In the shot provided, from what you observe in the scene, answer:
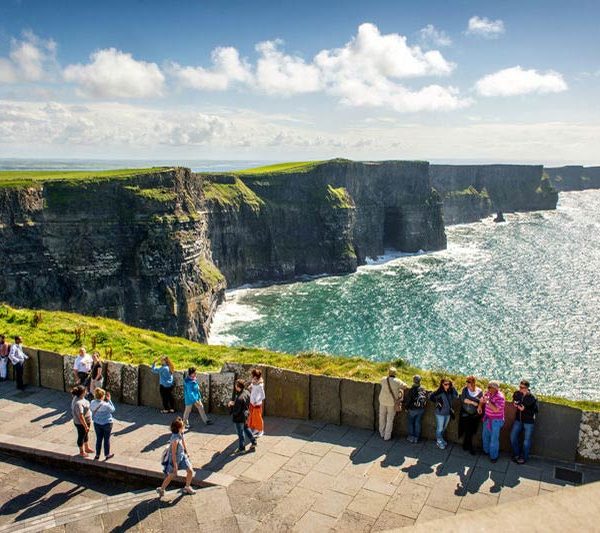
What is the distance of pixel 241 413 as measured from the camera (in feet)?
48.0

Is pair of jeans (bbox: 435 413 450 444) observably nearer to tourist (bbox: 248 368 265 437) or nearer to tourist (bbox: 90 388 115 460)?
tourist (bbox: 248 368 265 437)

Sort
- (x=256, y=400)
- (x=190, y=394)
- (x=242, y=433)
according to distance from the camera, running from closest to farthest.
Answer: (x=242, y=433), (x=256, y=400), (x=190, y=394)

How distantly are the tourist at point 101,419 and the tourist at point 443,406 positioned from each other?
350 inches

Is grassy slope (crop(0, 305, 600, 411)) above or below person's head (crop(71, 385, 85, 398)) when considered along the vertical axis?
below

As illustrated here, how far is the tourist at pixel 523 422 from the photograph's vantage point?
14094 mm

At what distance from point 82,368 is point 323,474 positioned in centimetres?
934

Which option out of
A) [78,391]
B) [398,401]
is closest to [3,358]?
[78,391]

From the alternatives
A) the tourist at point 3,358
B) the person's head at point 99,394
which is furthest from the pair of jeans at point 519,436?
the tourist at point 3,358

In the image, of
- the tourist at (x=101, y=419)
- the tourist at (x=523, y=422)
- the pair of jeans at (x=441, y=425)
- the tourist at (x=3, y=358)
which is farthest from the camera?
the tourist at (x=3, y=358)

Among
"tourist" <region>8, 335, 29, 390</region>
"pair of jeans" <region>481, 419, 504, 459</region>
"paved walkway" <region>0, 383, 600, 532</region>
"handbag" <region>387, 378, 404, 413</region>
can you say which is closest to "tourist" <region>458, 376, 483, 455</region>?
"pair of jeans" <region>481, 419, 504, 459</region>

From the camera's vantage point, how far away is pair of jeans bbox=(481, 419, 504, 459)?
14242 mm

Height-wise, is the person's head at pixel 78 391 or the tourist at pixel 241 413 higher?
the person's head at pixel 78 391

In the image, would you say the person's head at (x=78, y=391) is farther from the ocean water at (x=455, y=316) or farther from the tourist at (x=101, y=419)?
the ocean water at (x=455, y=316)

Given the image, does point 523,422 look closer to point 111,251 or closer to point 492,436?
point 492,436
